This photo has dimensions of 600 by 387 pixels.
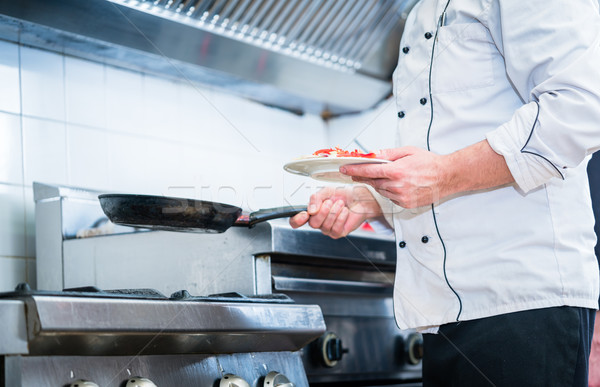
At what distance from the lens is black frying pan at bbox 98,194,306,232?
1.21 meters

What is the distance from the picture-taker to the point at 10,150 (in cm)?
171

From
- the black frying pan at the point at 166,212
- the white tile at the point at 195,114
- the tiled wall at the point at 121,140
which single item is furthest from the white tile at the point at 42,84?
the black frying pan at the point at 166,212

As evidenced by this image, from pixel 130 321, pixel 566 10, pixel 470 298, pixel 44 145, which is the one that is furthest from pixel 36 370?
pixel 44 145

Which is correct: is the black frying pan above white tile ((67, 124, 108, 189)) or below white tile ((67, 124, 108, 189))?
below

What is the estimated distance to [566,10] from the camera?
106cm

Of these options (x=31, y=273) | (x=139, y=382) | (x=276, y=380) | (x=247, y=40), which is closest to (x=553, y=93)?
(x=276, y=380)

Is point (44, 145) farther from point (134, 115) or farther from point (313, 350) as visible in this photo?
point (313, 350)

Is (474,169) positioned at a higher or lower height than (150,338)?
higher

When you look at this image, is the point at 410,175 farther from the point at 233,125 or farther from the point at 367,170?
the point at 233,125

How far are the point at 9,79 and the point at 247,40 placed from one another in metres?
0.65

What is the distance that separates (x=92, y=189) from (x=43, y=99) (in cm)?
25

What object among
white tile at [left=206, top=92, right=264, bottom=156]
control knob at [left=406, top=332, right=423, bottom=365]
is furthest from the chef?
white tile at [left=206, top=92, right=264, bottom=156]

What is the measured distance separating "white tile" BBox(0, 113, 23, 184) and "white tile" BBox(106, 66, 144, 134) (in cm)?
27

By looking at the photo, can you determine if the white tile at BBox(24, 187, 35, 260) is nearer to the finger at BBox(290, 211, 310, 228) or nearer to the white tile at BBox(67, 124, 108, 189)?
the white tile at BBox(67, 124, 108, 189)
